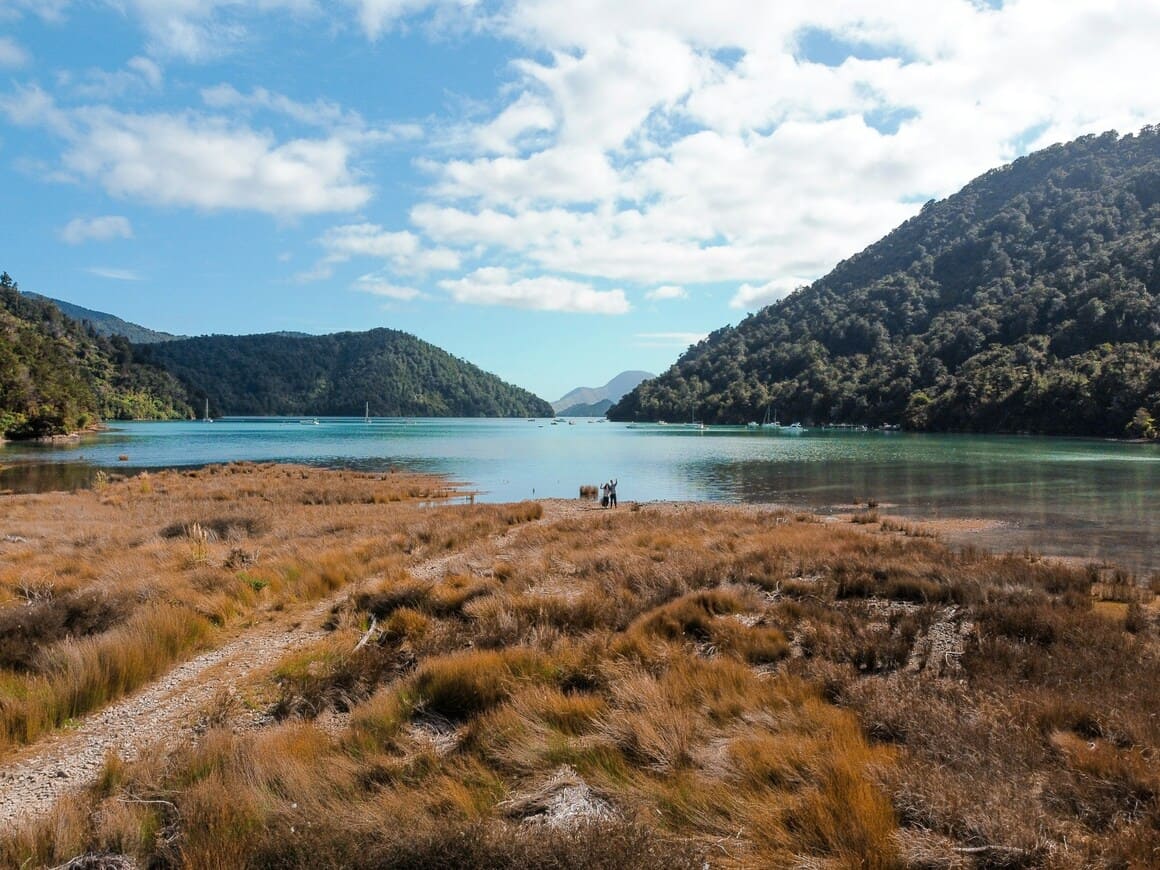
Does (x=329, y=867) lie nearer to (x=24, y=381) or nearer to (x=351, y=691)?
(x=351, y=691)

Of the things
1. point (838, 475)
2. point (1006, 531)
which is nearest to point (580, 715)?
point (1006, 531)

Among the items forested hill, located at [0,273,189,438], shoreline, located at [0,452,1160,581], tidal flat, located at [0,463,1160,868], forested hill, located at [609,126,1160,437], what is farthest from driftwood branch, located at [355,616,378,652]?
forested hill, located at [609,126,1160,437]

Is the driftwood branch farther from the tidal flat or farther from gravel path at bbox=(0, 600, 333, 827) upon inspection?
gravel path at bbox=(0, 600, 333, 827)

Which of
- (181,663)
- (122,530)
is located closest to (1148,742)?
(181,663)

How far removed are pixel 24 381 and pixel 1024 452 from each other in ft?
371

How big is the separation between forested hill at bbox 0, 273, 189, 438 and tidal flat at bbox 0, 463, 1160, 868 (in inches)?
3557

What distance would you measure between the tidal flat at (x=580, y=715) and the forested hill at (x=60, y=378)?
296 feet

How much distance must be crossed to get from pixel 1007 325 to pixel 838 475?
107 metres

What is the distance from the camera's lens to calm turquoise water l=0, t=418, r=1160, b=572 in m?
23.8

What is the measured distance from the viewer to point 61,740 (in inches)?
239

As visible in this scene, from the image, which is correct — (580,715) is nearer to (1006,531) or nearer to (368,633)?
(368,633)

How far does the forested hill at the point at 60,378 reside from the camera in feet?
267

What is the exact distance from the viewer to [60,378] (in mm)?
96375

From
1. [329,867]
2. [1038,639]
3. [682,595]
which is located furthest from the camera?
[682,595]
